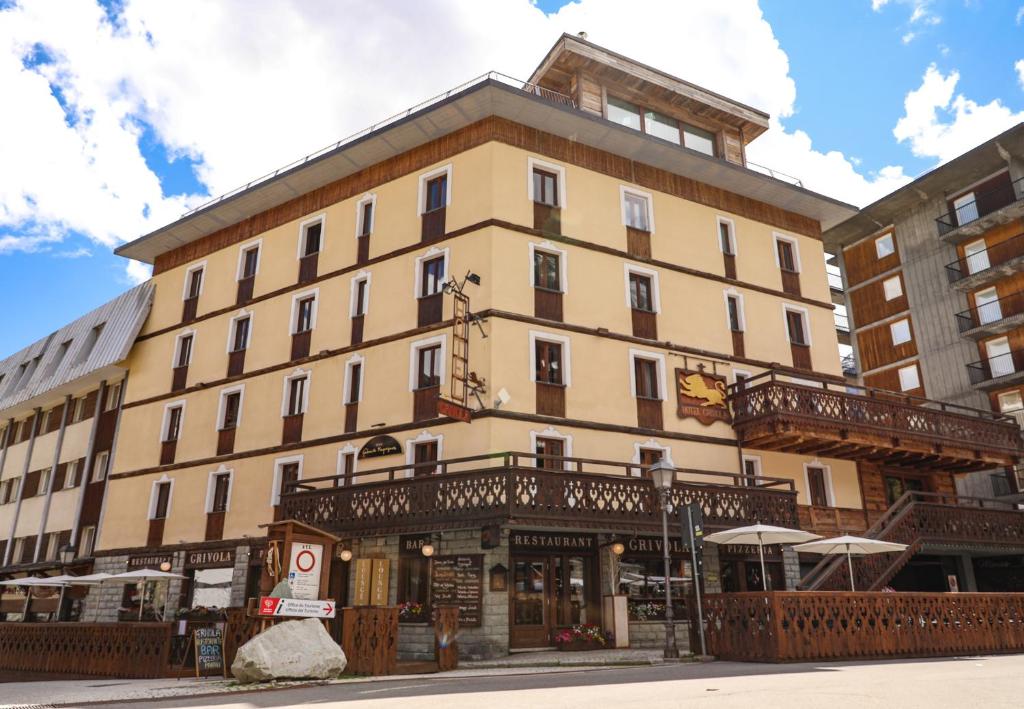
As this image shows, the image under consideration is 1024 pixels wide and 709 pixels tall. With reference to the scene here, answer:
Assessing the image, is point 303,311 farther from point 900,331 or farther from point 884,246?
point 884,246

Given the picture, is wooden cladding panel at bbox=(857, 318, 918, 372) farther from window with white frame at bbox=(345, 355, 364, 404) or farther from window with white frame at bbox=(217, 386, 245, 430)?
window with white frame at bbox=(217, 386, 245, 430)

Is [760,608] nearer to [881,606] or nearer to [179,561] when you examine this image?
[881,606]

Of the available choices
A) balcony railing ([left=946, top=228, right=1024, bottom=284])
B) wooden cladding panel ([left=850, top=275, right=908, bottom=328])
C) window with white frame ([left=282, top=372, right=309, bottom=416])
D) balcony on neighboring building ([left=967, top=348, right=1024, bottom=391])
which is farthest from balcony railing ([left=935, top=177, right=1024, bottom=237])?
window with white frame ([left=282, top=372, right=309, bottom=416])

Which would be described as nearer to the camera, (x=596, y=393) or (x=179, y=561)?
(x=596, y=393)

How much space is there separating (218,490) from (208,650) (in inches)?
509

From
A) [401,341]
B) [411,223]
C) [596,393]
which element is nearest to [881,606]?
[596,393]

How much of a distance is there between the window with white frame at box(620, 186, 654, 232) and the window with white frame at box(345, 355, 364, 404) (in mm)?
9975

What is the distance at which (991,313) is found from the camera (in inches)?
1428

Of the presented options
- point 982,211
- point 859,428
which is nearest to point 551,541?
point 859,428

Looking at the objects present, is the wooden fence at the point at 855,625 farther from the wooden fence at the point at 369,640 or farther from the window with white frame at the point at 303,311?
the window with white frame at the point at 303,311

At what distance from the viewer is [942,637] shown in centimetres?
1606

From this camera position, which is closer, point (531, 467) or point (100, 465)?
point (531, 467)

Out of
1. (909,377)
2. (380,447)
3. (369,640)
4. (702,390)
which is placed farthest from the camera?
(909,377)

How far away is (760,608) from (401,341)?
43.7 feet
